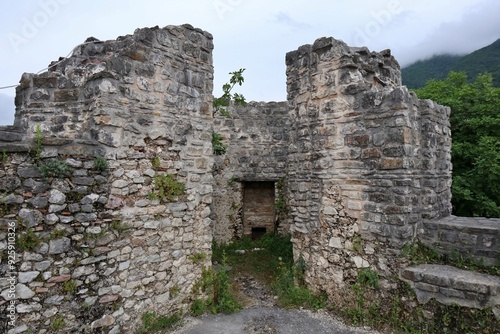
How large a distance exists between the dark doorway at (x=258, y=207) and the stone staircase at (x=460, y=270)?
5080 mm

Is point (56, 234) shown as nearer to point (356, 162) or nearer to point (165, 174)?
point (165, 174)

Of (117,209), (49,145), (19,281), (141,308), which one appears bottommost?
(141,308)

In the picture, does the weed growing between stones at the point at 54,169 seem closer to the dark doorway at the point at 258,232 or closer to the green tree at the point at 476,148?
the dark doorway at the point at 258,232

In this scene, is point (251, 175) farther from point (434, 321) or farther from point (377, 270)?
point (434, 321)

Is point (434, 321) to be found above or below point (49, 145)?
below

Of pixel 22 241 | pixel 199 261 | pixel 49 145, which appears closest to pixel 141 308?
pixel 199 261

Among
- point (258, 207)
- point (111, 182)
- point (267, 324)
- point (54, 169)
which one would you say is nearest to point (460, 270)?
point (267, 324)

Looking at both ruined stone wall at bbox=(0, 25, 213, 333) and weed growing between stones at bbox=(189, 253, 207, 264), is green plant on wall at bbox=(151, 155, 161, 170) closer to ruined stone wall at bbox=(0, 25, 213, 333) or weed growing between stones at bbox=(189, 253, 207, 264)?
ruined stone wall at bbox=(0, 25, 213, 333)

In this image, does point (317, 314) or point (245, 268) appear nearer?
point (317, 314)

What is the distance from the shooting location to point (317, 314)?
4.83m

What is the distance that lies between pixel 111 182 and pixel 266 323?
298 centimetres

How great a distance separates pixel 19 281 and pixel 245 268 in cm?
474

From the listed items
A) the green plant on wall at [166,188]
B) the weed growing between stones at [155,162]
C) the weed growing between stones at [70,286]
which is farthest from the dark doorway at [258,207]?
the weed growing between stones at [70,286]

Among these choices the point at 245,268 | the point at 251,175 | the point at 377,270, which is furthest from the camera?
the point at 251,175
